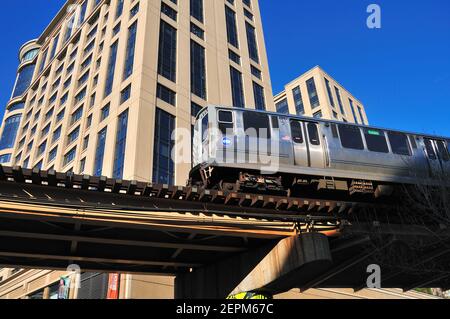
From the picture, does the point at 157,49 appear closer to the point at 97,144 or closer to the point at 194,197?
the point at 97,144

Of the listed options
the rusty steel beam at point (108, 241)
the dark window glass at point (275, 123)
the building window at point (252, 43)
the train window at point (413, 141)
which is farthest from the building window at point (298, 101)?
the rusty steel beam at point (108, 241)

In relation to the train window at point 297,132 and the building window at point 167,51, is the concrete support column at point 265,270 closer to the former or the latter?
the train window at point 297,132

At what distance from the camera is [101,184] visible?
10703 millimetres

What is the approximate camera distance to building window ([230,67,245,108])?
1672 inches

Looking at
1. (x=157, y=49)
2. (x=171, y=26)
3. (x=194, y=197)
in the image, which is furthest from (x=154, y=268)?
(x=171, y=26)

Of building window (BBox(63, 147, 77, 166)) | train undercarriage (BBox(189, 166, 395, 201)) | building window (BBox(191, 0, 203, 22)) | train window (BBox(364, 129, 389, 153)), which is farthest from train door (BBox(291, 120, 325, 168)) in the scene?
building window (BBox(191, 0, 203, 22))

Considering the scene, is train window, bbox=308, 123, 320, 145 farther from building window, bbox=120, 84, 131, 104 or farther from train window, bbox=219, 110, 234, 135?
building window, bbox=120, 84, 131, 104

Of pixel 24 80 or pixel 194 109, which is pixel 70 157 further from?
pixel 24 80

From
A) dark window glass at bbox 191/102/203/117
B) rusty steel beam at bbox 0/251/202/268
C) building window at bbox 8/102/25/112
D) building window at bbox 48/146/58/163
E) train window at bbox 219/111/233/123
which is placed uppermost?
building window at bbox 8/102/25/112

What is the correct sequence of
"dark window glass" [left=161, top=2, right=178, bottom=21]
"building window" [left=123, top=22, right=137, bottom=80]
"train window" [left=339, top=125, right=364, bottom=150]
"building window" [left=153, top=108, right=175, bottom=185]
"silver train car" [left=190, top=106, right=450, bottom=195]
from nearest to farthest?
1. "silver train car" [left=190, top=106, right=450, bottom=195]
2. "train window" [left=339, top=125, right=364, bottom=150]
3. "building window" [left=153, top=108, right=175, bottom=185]
4. "building window" [left=123, top=22, right=137, bottom=80]
5. "dark window glass" [left=161, top=2, right=178, bottom=21]

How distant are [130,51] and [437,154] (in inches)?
1182

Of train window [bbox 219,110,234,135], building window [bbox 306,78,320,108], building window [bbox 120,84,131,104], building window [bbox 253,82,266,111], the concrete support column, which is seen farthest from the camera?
building window [bbox 306,78,320,108]

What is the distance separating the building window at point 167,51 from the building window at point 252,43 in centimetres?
1294

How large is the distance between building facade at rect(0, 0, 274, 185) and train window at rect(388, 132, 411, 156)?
59.4 ft
